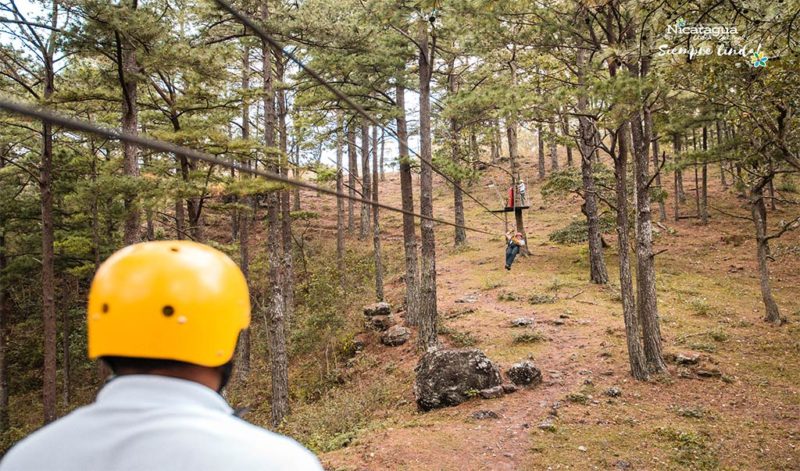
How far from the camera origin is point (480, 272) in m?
21.1

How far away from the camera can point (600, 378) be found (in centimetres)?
1026

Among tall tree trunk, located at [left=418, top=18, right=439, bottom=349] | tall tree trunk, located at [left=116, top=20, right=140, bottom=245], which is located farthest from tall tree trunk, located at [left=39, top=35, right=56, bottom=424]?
tall tree trunk, located at [left=418, top=18, right=439, bottom=349]

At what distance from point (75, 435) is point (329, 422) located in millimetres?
10723

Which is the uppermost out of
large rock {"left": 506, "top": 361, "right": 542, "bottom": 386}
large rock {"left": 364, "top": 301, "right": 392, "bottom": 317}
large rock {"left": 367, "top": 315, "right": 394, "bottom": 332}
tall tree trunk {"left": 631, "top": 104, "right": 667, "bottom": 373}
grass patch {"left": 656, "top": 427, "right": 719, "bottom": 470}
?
tall tree trunk {"left": 631, "top": 104, "right": 667, "bottom": 373}

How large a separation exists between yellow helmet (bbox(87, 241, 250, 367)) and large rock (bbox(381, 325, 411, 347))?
1380cm

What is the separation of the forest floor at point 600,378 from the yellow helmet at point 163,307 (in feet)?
22.9

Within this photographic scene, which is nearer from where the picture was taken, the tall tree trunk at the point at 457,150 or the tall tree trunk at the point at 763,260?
the tall tree trunk at the point at 763,260

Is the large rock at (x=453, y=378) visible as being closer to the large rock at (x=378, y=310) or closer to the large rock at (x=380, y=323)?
the large rock at (x=380, y=323)

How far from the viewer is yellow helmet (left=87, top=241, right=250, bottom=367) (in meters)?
1.16

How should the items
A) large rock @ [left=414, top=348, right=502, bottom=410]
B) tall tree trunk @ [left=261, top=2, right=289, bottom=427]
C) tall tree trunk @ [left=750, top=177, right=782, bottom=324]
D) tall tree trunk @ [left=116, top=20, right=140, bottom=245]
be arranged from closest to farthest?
tall tree trunk @ [left=116, top=20, right=140, bottom=245] < large rock @ [left=414, top=348, right=502, bottom=410] < tall tree trunk @ [left=261, top=2, right=289, bottom=427] < tall tree trunk @ [left=750, top=177, right=782, bottom=324]

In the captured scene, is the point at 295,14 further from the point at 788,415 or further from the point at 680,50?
the point at 788,415

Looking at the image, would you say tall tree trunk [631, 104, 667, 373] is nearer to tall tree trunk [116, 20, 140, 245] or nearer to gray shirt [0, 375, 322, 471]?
tall tree trunk [116, 20, 140, 245]

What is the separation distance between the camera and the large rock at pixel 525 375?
33.4ft

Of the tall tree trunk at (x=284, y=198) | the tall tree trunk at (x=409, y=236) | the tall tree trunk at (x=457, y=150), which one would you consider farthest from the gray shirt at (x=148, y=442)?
the tall tree trunk at (x=284, y=198)
